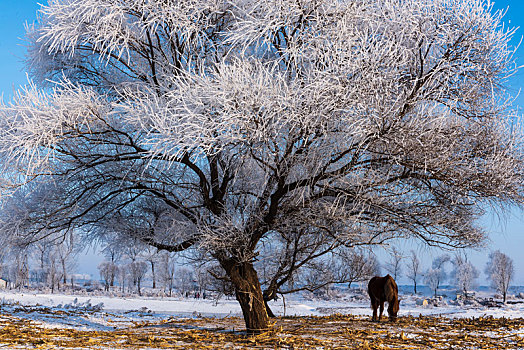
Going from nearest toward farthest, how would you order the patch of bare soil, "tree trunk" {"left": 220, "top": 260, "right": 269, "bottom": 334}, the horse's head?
the patch of bare soil, "tree trunk" {"left": 220, "top": 260, "right": 269, "bottom": 334}, the horse's head

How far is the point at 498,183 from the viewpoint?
239 inches

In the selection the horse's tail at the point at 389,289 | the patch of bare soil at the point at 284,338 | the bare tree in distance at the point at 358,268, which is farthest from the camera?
the bare tree in distance at the point at 358,268

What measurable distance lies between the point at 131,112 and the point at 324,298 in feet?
82.4

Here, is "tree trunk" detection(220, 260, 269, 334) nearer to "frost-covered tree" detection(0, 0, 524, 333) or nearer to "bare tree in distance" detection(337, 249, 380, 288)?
"frost-covered tree" detection(0, 0, 524, 333)

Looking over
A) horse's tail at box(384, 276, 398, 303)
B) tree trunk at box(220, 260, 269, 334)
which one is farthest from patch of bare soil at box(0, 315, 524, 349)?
horse's tail at box(384, 276, 398, 303)

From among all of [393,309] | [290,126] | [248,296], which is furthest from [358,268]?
[290,126]

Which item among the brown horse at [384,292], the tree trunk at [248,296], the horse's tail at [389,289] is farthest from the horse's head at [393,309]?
the tree trunk at [248,296]

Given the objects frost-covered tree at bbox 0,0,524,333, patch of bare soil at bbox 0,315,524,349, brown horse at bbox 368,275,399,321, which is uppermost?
frost-covered tree at bbox 0,0,524,333

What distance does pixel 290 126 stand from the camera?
543cm

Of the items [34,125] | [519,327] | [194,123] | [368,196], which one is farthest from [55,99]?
[519,327]

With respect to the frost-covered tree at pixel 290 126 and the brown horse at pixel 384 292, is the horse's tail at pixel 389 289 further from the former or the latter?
the frost-covered tree at pixel 290 126

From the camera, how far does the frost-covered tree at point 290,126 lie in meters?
5.25

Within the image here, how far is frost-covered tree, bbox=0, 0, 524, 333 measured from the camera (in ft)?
17.2

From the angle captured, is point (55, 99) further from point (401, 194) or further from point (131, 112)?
point (401, 194)
